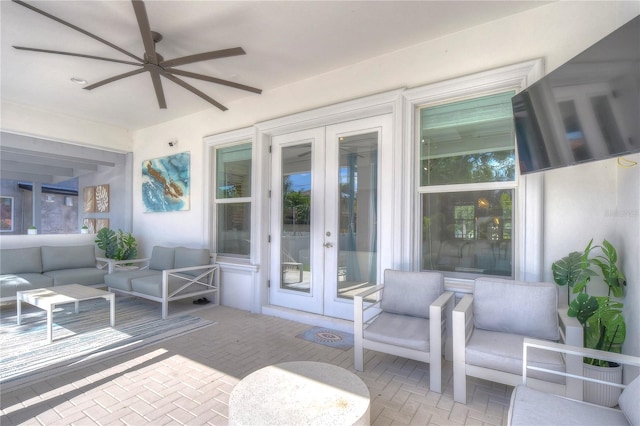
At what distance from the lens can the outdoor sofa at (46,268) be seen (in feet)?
13.4

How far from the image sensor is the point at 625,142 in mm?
1447

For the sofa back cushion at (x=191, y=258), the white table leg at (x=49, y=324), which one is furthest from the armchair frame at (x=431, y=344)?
the white table leg at (x=49, y=324)

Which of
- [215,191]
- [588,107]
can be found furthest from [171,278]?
[588,107]

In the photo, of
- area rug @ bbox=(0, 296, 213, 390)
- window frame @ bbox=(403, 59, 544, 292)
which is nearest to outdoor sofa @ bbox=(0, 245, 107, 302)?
area rug @ bbox=(0, 296, 213, 390)

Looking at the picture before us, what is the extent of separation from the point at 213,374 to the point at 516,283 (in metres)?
2.51

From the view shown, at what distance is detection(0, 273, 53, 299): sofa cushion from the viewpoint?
3.89m

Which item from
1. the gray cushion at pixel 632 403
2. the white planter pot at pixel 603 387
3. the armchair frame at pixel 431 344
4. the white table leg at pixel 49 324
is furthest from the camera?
the white table leg at pixel 49 324

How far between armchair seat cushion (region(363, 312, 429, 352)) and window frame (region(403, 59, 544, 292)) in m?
0.58

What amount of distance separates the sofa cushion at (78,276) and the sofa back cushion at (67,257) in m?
0.12

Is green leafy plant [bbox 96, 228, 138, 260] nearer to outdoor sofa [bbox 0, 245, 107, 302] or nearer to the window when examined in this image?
outdoor sofa [bbox 0, 245, 107, 302]

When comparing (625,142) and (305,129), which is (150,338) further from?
(625,142)

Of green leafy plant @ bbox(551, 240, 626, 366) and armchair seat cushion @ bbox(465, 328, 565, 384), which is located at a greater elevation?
green leafy plant @ bbox(551, 240, 626, 366)

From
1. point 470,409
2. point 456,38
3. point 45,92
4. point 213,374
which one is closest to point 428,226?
point 470,409

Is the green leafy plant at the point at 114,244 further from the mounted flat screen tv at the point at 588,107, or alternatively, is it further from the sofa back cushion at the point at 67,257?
the mounted flat screen tv at the point at 588,107
